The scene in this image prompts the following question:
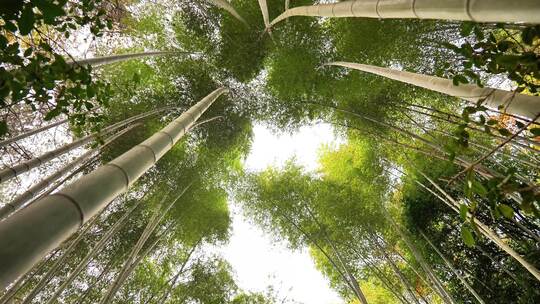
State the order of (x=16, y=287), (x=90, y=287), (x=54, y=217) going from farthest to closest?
1. (x=90, y=287)
2. (x=16, y=287)
3. (x=54, y=217)

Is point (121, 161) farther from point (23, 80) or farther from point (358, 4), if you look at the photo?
point (358, 4)

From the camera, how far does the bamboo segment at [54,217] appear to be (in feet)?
2.79

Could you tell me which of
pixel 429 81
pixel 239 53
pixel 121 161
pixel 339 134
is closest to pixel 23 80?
pixel 121 161

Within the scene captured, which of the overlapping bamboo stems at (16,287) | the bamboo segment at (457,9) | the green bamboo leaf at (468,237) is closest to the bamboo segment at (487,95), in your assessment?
the bamboo segment at (457,9)

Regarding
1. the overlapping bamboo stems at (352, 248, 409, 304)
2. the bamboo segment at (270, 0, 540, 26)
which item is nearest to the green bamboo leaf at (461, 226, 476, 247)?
the bamboo segment at (270, 0, 540, 26)

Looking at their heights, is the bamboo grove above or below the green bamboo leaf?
above

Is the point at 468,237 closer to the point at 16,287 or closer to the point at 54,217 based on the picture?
the point at 54,217

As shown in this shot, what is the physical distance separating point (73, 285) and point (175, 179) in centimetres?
255

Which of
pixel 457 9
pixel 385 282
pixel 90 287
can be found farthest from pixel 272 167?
pixel 457 9

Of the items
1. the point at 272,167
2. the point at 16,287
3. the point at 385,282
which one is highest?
the point at 272,167

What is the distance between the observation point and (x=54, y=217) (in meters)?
0.99

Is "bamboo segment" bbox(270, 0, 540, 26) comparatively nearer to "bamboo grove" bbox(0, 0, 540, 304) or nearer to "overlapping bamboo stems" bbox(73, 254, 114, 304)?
"bamboo grove" bbox(0, 0, 540, 304)

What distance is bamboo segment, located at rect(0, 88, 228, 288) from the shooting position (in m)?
0.85

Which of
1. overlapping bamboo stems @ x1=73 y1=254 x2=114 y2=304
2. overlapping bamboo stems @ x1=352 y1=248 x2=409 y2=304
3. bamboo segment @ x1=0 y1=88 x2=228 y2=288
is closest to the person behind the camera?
bamboo segment @ x1=0 y1=88 x2=228 y2=288
